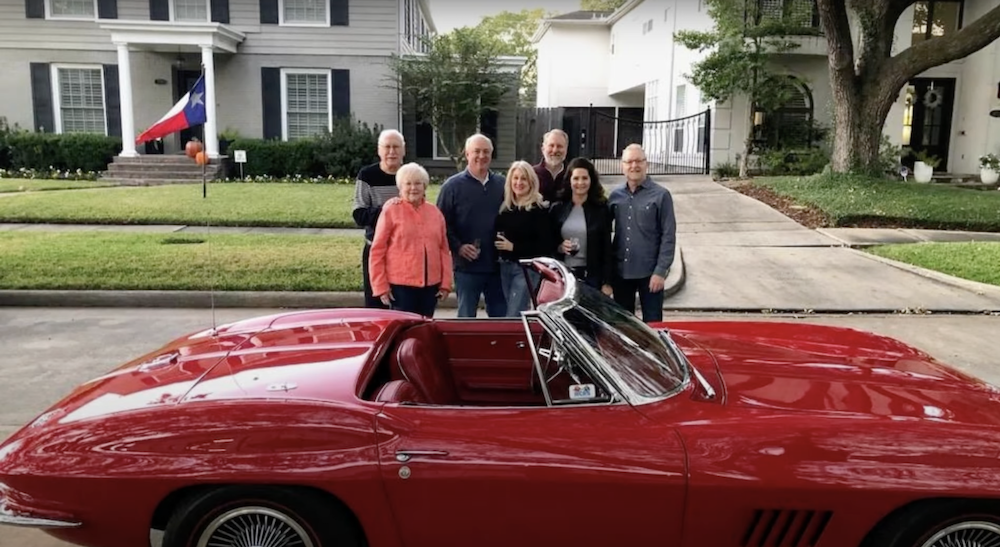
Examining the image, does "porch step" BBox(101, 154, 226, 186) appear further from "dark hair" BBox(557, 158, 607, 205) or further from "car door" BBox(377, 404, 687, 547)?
"car door" BBox(377, 404, 687, 547)

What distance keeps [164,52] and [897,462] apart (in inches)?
823

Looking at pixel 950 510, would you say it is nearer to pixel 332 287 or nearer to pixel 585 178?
pixel 585 178

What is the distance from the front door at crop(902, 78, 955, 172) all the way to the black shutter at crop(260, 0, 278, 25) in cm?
1685

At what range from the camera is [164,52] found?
64.8 feet

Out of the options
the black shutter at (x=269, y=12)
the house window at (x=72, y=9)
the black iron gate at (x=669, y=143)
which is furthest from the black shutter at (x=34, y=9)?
the black iron gate at (x=669, y=143)

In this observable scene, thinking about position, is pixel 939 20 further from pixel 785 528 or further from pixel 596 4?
pixel 596 4

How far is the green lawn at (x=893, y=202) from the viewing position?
12.6 m

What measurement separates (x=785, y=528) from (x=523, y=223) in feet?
9.61

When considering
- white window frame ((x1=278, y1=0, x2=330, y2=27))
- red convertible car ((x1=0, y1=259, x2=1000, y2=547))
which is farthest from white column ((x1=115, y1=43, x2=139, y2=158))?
red convertible car ((x1=0, y1=259, x2=1000, y2=547))

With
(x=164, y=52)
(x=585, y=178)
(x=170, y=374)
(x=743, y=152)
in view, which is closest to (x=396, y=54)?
(x=164, y=52)

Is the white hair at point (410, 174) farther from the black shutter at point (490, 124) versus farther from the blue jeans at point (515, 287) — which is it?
the black shutter at point (490, 124)

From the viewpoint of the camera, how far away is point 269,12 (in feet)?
64.6

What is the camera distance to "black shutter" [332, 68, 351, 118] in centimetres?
1994

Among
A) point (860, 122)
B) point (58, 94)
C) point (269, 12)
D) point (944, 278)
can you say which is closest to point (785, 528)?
point (944, 278)
